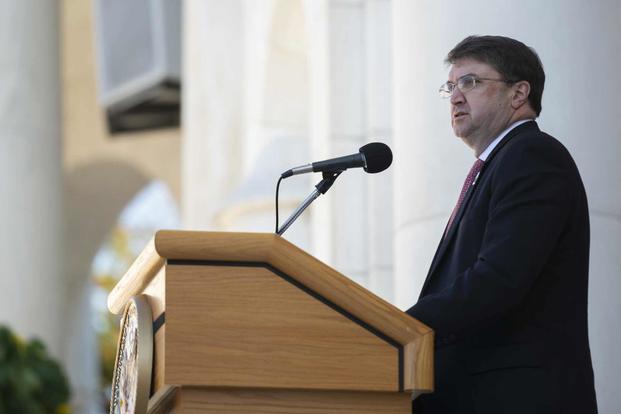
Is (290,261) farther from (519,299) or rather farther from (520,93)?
(520,93)

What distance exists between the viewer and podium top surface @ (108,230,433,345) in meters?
2.43

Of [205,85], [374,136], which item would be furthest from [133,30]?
[374,136]

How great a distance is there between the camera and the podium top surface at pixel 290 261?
2430 mm

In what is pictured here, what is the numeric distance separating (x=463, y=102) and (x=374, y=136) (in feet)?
13.3

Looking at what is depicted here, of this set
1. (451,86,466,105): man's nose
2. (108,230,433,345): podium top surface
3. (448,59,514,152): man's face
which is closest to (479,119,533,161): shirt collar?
(448,59,514,152): man's face

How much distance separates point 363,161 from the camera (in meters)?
2.88

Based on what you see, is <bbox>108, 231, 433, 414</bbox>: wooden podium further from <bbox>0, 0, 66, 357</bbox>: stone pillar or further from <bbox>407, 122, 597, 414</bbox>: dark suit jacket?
<bbox>0, 0, 66, 357</bbox>: stone pillar

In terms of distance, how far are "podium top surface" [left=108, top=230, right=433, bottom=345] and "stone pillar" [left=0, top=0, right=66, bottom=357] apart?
13.7 metres

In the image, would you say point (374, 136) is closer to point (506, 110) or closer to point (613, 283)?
point (613, 283)

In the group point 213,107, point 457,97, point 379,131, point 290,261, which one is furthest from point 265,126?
point 290,261

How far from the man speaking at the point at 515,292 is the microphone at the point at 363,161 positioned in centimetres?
20

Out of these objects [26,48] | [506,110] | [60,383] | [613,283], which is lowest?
[60,383]

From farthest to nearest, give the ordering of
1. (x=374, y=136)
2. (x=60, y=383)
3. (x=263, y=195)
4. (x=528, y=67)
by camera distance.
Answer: (x=60, y=383) → (x=263, y=195) → (x=374, y=136) → (x=528, y=67)

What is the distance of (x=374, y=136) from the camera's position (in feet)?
22.9
